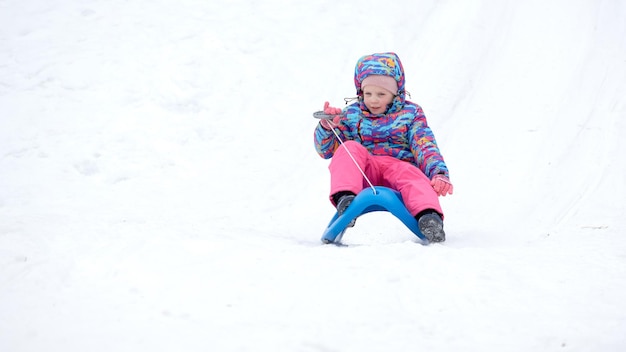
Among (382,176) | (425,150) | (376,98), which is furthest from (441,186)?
(376,98)

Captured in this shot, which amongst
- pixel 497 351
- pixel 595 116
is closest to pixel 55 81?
pixel 595 116

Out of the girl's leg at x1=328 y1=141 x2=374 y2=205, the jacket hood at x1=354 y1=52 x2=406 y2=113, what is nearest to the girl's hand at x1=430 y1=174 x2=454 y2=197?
the girl's leg at x1=328 y1=141 x2=374 y2=205

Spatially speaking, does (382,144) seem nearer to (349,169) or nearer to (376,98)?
(376,98)

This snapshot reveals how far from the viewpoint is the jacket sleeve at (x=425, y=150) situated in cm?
345

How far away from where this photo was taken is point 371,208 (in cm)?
325

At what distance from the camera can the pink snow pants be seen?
3.24 m

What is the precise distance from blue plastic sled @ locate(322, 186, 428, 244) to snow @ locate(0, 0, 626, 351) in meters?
0.17

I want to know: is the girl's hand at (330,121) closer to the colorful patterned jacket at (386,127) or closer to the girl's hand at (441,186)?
the colorful patterned jacket at (386,127)

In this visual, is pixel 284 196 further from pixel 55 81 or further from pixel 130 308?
pixel 130 308

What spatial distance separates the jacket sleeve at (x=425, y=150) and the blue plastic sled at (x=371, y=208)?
0.93ft

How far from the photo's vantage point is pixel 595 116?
5.09 meters

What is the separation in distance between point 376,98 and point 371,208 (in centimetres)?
64

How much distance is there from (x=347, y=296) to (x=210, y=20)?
476cm

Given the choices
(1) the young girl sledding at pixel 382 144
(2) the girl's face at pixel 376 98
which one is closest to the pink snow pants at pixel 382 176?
(1) the young girl sledding at pixel 382 144
